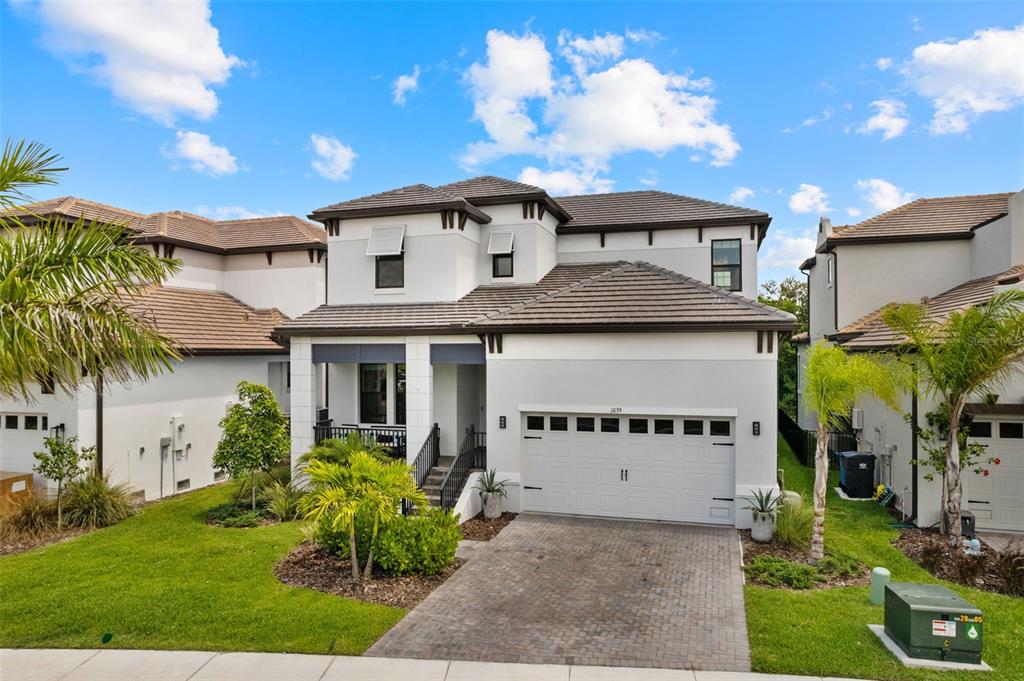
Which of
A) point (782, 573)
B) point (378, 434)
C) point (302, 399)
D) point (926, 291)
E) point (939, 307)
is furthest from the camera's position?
point (926, 291)

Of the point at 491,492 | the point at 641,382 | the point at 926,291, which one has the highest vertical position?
the point at 926,291

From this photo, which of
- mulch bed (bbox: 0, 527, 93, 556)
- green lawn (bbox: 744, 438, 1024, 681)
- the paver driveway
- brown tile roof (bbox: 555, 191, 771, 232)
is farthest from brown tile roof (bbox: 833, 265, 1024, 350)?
mulch bed (bbox: 0, 527, 93, 556)

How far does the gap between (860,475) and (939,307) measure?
202 inches

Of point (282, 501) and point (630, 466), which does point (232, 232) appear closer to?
point (282, 501)

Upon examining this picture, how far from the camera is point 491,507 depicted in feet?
42.8

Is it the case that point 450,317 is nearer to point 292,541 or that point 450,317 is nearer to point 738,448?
point 292,541

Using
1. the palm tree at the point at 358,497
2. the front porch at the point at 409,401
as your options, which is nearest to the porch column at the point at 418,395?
the front porch at the point at 409,401

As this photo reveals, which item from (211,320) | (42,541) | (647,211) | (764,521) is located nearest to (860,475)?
(764,521)

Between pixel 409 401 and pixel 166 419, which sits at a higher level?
pixel 409 401

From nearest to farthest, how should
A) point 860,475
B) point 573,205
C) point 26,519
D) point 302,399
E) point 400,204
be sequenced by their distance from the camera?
point 26,519 < point 860,475 < point 302,399 < point 400,204 < point 573,205

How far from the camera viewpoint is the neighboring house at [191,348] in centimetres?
1430

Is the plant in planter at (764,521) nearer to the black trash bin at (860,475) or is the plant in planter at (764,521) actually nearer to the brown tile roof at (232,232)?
the black trash bin at (860,475)

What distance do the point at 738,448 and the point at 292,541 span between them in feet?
31.2

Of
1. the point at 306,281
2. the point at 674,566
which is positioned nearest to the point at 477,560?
the point at 674,566
